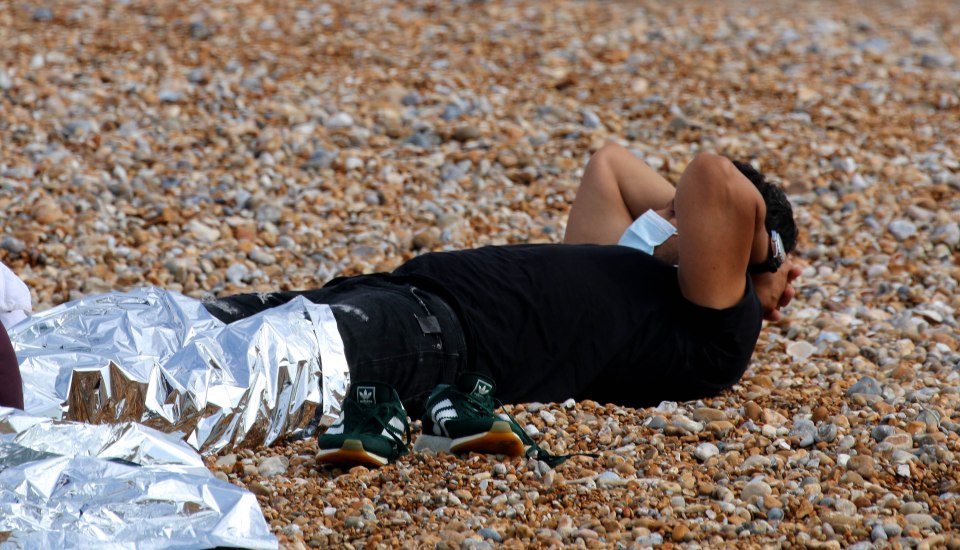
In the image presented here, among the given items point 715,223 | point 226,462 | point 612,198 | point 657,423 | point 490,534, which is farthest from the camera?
point 612,198

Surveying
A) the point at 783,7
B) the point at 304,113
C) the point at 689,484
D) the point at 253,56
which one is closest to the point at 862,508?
the point at 689,484

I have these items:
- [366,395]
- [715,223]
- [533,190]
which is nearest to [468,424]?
[366,395]

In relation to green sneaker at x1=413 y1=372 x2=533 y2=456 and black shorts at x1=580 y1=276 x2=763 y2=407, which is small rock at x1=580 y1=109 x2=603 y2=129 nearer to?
black shorts at x1=580 y1=276 x2=763 y2=407

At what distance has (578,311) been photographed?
3574 millimetres

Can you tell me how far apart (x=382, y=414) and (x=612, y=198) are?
1.76 m

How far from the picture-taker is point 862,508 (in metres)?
2.63

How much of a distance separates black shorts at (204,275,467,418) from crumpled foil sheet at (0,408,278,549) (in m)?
0.83

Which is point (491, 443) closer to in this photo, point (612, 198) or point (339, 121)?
point (612, 198)

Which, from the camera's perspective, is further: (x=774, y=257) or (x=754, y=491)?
(x=774, y=257)

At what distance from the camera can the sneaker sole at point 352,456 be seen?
2.83 m

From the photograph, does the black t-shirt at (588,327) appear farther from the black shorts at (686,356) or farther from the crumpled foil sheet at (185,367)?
the crumpled foil sheet at (185,367)

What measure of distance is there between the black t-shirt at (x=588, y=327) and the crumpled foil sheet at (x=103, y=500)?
47.1 inches

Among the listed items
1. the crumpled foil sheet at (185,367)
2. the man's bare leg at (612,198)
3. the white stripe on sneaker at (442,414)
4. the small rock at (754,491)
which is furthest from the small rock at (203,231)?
the small rock at (754,491)

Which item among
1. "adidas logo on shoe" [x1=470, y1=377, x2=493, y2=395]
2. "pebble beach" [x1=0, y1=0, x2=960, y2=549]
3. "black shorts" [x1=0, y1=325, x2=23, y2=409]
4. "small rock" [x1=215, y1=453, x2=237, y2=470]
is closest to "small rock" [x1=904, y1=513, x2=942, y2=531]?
"pebble beach" [x1=0, y1=0, x2=960, y2=549]
